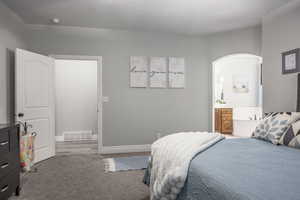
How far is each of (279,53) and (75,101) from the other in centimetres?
499

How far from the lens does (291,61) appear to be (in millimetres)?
3105

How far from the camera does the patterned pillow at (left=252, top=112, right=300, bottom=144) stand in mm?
2309

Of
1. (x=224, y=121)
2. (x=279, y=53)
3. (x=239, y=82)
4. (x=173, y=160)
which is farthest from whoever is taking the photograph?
(x=239, y=82)

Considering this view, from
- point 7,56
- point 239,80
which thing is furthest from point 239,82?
point 7,56

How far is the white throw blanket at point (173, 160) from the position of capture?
1532 mm

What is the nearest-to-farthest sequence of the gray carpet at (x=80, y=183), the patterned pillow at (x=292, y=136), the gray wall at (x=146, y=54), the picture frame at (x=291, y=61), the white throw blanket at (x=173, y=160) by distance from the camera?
the white throw blanket at (x=173, y=160) < the patterned pillow at (x=292, y=136) < the gray carpet at (x=80, y=183) < the picture frame at (x=291, y=61) < the gray wall at (x=146, y=54)

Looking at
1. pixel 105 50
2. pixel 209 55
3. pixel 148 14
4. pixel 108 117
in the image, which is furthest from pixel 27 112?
pixel 209 55

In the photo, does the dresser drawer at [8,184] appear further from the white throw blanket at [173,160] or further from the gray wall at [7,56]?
the white throw blanket at [173,160]

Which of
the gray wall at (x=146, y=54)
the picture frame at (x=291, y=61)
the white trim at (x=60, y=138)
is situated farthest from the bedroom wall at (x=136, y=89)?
the white trim at (x=60, y=138)

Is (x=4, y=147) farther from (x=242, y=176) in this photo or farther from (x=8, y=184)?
(x=242, y=176)

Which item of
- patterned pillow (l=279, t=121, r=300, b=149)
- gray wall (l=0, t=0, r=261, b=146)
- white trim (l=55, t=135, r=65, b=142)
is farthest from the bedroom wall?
patterned pillow (l=279, t=121, r=300, b=149)

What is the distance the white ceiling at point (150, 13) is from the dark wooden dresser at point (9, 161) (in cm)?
197

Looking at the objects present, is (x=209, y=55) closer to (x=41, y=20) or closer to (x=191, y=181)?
(x=41, y=20)

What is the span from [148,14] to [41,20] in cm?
199
